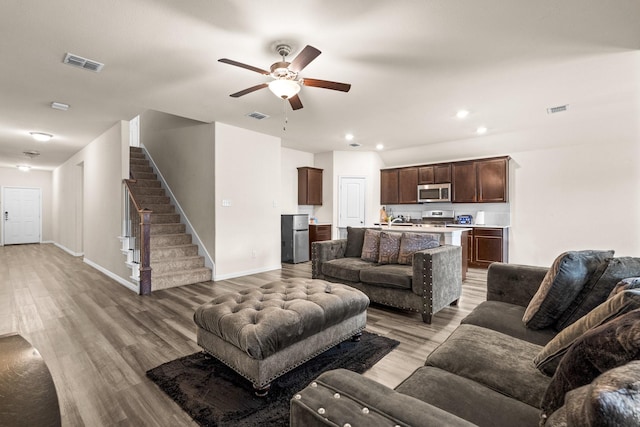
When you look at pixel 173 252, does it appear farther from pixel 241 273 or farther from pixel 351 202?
pixel 351 202

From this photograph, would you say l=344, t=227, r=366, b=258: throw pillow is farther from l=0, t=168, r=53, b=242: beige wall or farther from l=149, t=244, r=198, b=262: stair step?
l=0, t=168, r=53, b=242: beige wall

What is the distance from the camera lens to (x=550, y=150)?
5.77 m

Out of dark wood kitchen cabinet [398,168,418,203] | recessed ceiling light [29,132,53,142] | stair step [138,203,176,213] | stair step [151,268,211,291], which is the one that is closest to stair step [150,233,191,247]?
stair step [151,268,211,291]

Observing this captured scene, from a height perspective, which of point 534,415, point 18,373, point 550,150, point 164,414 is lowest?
point 164,414

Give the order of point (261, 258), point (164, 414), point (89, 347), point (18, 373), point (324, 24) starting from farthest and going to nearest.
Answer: point (261, 258) → point (89, 347) → point (324, 24) → point (164, 414) → point (18, 373)

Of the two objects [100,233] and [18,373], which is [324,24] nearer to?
[18,373]

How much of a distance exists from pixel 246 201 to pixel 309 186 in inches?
86.0

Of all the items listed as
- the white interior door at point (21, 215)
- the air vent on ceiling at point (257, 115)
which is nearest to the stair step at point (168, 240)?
the air vent on ceiling at point (257, 115)

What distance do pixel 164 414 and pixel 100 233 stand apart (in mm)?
5134

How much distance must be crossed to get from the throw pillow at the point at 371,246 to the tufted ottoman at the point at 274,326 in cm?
139

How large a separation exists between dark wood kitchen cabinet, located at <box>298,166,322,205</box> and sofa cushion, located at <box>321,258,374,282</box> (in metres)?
3.37

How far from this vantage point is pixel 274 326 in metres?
1.88

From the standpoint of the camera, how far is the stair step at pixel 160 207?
5.63 m

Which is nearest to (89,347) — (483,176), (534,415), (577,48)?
(534,415)
